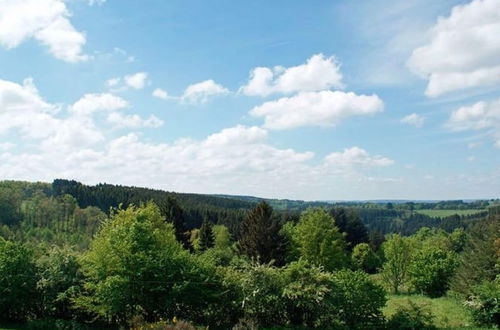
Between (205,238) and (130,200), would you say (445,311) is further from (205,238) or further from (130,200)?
(130,200)

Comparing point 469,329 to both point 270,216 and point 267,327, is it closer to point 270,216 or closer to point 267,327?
point 267,327

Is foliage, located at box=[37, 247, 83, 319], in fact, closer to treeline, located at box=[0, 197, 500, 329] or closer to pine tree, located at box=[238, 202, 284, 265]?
treeline, located at box=[0, 197, 500, 329]

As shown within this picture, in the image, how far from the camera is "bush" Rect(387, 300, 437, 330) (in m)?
22.4

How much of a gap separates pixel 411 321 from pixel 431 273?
79.0ft

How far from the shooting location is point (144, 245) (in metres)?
24.1

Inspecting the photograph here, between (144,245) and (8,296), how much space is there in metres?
8.36

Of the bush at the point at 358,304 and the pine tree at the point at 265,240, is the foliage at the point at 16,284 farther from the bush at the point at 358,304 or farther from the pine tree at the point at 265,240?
the pine tree at the point at 265,240

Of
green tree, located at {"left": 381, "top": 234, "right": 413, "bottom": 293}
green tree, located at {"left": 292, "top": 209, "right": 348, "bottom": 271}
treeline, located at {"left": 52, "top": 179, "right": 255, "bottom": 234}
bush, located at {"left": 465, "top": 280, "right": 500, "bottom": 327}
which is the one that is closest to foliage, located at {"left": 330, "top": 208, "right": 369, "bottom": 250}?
treeline, located at {"left": 52, "top": 179, "right": 255, "bottom": 234}

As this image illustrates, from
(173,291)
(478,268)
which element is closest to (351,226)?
(478,268)

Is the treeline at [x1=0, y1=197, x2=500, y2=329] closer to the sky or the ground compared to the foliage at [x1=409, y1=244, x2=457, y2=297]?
closer to the sky

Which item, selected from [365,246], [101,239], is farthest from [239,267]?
[365,246]

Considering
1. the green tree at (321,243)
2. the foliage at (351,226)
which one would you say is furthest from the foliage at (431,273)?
the foliage at (351,226)

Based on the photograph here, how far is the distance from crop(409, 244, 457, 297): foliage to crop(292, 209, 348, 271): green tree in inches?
350

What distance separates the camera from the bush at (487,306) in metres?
23.6
